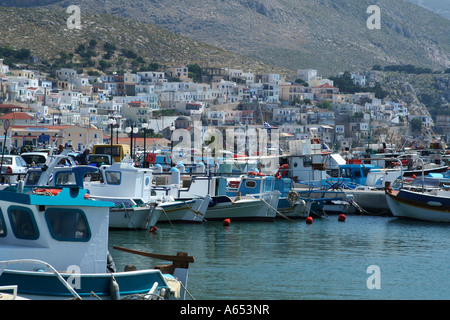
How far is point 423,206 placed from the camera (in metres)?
32.8

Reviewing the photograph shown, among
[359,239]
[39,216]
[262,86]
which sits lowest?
[359,239]

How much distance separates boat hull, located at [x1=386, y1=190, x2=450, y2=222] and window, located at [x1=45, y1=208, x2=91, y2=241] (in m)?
21.9

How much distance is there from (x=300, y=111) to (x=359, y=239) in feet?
427

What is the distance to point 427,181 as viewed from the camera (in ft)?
130

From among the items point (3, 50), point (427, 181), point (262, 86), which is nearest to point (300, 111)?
point (262, 86)

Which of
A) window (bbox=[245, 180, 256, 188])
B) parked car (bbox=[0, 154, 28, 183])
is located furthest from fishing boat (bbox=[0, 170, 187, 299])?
window (bbox=[245, 180, 256, 188])

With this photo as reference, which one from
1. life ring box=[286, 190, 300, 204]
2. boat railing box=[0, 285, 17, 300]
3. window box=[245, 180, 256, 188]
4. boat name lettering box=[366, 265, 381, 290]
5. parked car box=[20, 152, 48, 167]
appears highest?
parked car box=[20, 152, 48, 167]

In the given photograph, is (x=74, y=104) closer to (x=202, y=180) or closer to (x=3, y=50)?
(x=3, y=50)

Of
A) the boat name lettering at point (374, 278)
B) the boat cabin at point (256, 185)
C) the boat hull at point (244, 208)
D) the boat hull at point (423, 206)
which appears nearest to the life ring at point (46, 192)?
the boat name lettering at point (374, 278)

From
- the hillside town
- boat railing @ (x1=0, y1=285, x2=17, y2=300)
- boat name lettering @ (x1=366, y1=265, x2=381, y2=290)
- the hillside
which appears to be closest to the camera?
boat railing @ (x1=0, y1=285, x2=17, y2=300)

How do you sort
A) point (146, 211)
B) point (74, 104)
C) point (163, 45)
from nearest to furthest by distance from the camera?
point (146, 211) < point (74, 104) < point (163, 45)

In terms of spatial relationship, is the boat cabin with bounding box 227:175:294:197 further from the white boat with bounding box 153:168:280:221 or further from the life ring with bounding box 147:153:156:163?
the life ring with bounding box 147:153:156:163

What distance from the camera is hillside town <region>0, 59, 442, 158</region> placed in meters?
122

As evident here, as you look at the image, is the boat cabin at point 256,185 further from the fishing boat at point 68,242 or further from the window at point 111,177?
the fishing boat at point 68,242
